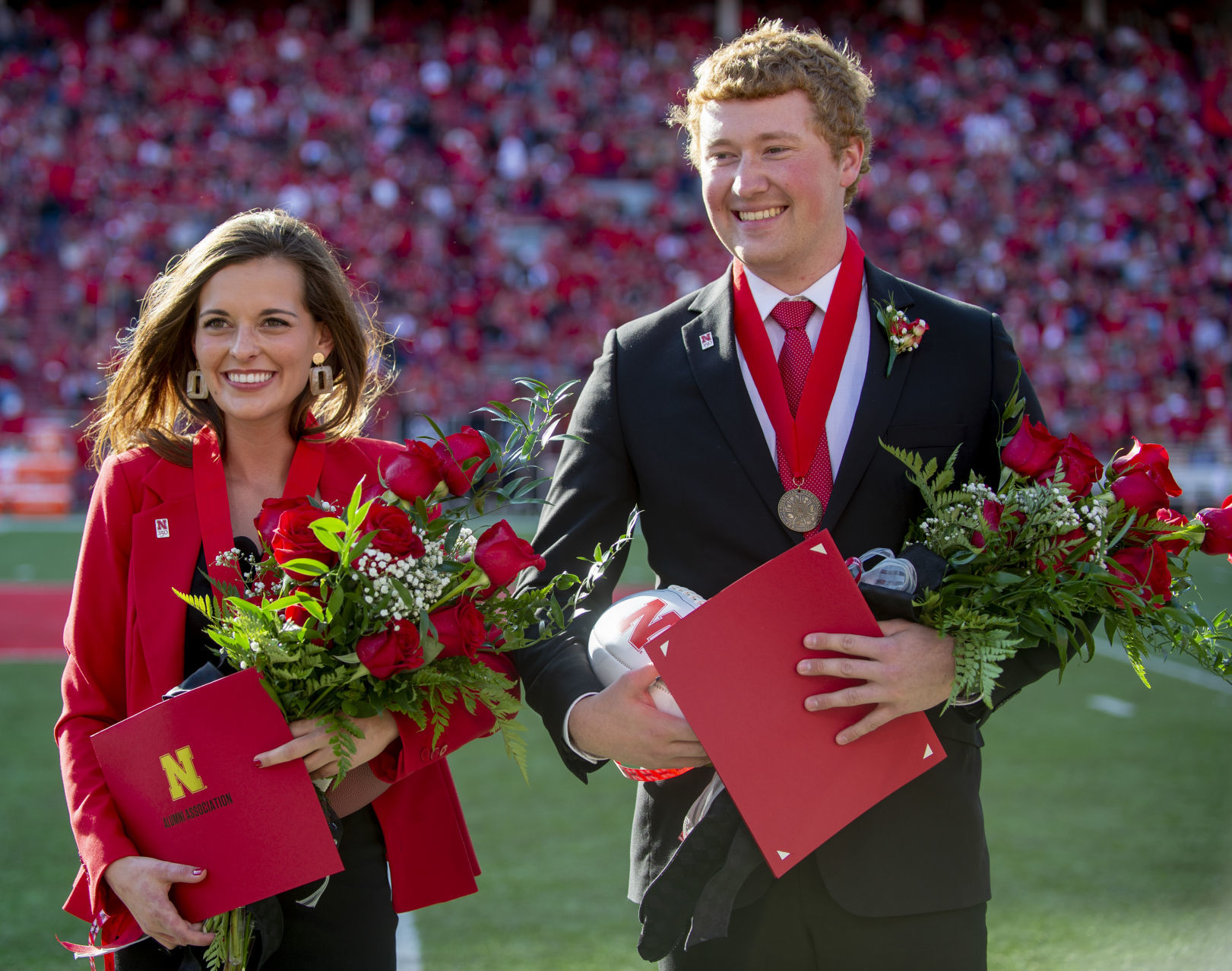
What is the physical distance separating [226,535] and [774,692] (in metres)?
1.04

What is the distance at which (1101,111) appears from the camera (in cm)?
2467

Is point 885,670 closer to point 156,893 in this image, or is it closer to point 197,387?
point 156,893

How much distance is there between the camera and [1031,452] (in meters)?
1.82

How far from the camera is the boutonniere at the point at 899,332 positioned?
2.03 metres

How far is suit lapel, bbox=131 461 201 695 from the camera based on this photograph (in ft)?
6.77

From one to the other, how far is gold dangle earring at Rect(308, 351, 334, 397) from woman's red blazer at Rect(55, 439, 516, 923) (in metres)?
0.19

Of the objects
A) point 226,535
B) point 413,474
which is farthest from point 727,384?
point 226,535

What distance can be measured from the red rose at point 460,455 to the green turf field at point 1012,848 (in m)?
2.24

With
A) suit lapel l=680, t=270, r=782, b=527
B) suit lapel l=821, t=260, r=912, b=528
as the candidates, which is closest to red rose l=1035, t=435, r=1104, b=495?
suit lapel l=821, t=260, r=912, b=528

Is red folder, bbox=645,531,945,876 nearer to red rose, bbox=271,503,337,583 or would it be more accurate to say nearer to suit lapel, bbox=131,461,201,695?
red rose, bbox=271,503,337,583

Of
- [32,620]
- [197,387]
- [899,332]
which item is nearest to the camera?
[899,332]

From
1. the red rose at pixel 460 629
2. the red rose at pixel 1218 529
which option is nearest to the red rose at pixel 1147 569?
the red rose at pixel 1218 529

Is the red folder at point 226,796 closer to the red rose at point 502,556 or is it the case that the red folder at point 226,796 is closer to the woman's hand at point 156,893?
the woman's hand at point 156,893

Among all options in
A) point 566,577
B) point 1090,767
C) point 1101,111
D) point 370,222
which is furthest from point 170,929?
point 1101,111
